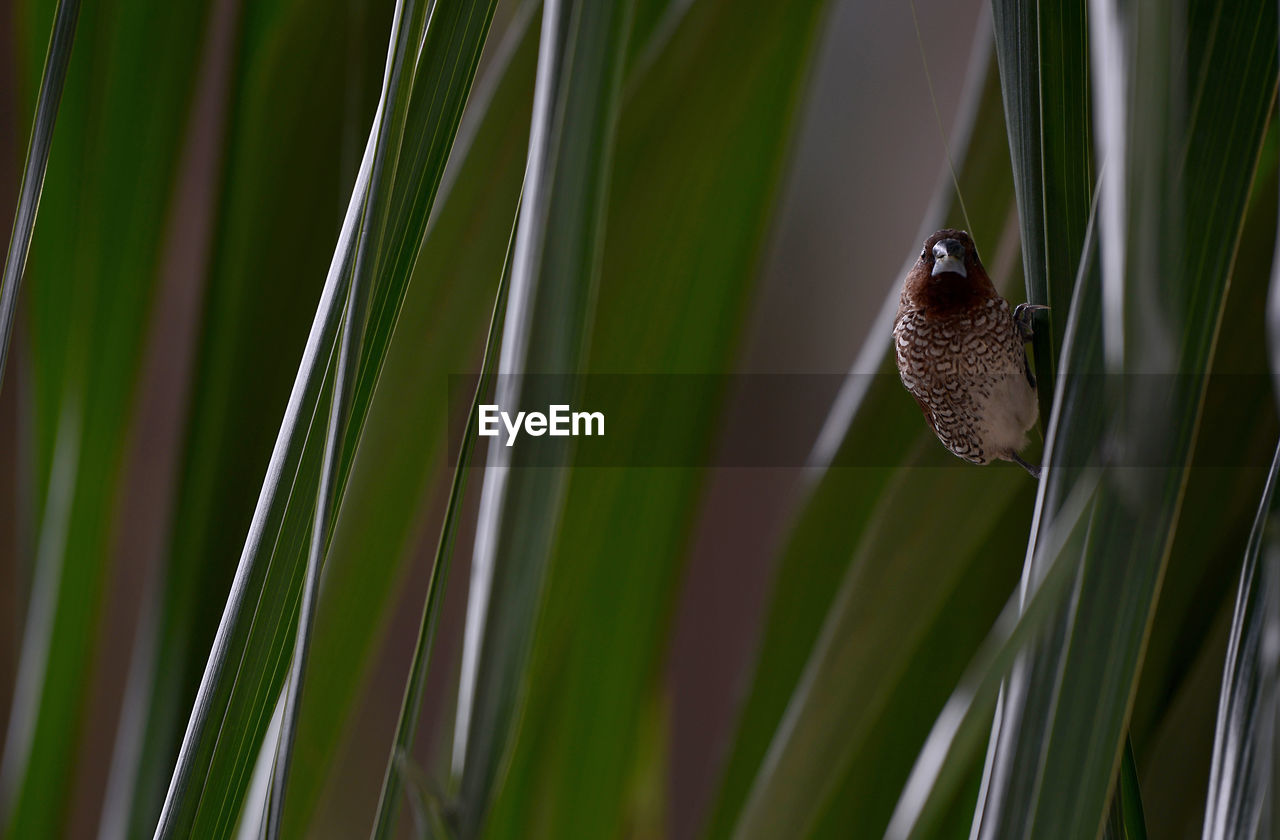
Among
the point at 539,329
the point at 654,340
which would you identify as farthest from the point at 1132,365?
the point at 654,340

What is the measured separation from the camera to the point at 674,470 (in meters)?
0.26

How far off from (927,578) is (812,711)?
0.05 meters

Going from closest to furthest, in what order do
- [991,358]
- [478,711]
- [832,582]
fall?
[478,711], [991,358], [832,582]

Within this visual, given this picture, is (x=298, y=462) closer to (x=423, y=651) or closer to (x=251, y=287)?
(x=423, y=651)

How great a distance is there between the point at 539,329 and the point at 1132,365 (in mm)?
54

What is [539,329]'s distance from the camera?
0.28 feet

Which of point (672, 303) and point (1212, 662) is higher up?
point (672, 303)

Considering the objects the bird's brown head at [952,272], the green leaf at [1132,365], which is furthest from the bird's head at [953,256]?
the green leaf at [1132,365]

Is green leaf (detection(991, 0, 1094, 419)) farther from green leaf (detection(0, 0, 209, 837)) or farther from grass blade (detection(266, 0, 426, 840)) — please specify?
green leaf (detection(0, 0, 209, 837))

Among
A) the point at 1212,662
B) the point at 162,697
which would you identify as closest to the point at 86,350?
the point at 162,697

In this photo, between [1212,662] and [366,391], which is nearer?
[366,391]

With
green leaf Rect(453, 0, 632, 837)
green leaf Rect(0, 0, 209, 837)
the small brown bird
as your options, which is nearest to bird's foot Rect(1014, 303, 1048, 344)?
the small brown bird

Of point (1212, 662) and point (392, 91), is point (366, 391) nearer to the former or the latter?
point (392, 91)

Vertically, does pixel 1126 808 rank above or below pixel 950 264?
below
